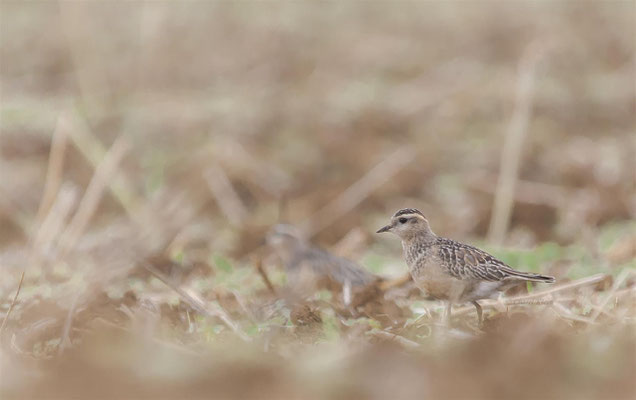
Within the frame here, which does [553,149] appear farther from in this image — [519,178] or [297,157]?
[297,157]

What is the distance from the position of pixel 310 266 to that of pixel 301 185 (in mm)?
3960

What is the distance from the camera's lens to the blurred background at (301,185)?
263 centimetres

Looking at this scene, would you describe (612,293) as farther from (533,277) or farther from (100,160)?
(100,160)

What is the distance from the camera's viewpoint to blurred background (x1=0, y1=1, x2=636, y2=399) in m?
2.63

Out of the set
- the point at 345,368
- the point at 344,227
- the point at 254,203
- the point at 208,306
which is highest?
the point at 254,203

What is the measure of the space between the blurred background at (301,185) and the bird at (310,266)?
0.54 ft

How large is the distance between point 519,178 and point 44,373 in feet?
20.3

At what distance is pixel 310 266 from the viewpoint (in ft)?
15.0

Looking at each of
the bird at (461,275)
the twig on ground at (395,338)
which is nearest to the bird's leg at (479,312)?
the bird at (461,275)

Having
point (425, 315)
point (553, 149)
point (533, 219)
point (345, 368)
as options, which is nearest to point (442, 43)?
point (553, 149)

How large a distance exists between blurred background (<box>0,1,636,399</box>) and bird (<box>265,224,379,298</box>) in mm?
166

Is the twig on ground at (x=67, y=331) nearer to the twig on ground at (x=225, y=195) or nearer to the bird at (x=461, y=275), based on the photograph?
the bird at (x=461, y=275)

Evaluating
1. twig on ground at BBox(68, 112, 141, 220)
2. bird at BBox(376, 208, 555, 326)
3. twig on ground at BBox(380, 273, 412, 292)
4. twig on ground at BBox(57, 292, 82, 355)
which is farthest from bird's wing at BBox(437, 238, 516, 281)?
twig on ground at BBox(68, 112, 141, 220)

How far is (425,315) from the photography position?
12.1ft
